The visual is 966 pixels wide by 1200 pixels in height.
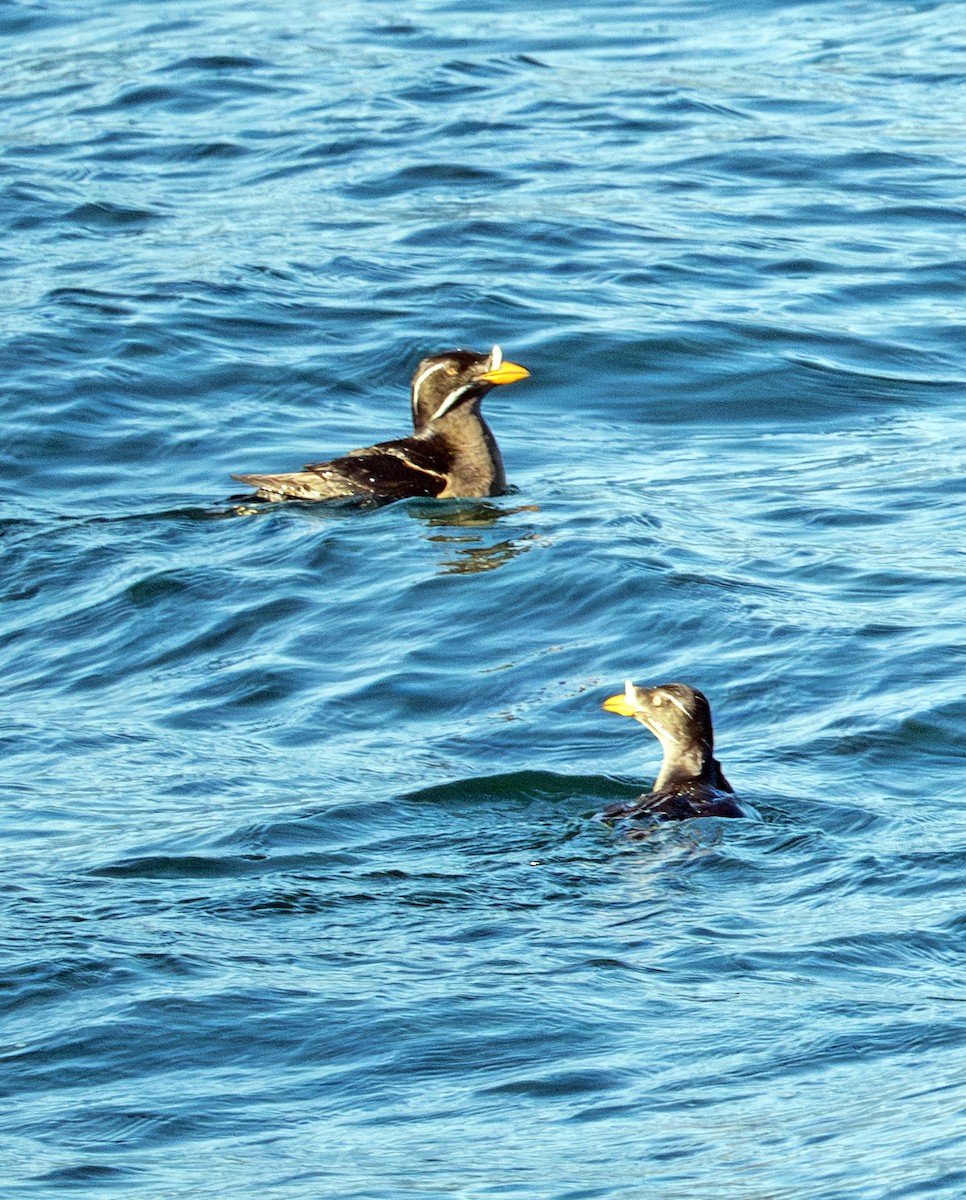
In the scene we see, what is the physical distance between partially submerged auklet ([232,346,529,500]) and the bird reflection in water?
6.2 inches

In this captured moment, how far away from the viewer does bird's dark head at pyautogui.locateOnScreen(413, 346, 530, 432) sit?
1270cm

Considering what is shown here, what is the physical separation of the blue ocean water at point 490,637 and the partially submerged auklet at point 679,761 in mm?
138

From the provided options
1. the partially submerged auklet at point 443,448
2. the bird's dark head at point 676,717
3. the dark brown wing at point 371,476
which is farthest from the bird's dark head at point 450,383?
the bird's dark head at point 676,717

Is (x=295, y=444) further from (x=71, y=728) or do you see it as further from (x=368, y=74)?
(x=368, y=74)

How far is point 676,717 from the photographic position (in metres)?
8.38

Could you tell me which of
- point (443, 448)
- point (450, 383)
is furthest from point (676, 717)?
point (450, 383)

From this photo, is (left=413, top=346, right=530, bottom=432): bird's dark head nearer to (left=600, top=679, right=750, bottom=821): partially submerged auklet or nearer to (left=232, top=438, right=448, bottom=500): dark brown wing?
(left=232, top=438, right=448, bottom=500): dark brown wing

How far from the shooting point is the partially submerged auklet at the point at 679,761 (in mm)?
7965

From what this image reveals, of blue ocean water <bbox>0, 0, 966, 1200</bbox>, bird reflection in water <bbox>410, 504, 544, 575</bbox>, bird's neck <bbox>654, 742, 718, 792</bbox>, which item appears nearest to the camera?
blue ocean water <bbox>0, 0, 966, 1200</bbox>

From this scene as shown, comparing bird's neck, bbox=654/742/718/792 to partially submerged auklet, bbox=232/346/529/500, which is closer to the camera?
bird's neck, bbox=654/742/718/792

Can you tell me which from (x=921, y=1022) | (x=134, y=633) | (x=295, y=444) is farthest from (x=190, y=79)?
(x=921, y=1022)

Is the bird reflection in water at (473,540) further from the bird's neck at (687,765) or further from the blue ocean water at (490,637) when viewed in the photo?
the bird's neck at (687,765)

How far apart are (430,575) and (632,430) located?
289 centimetres

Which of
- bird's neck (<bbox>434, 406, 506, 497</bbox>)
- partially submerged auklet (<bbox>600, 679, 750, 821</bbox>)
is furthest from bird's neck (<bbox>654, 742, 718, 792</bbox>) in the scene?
bird's neck (<bbox>434, 406, 506, 497</bbox>)
